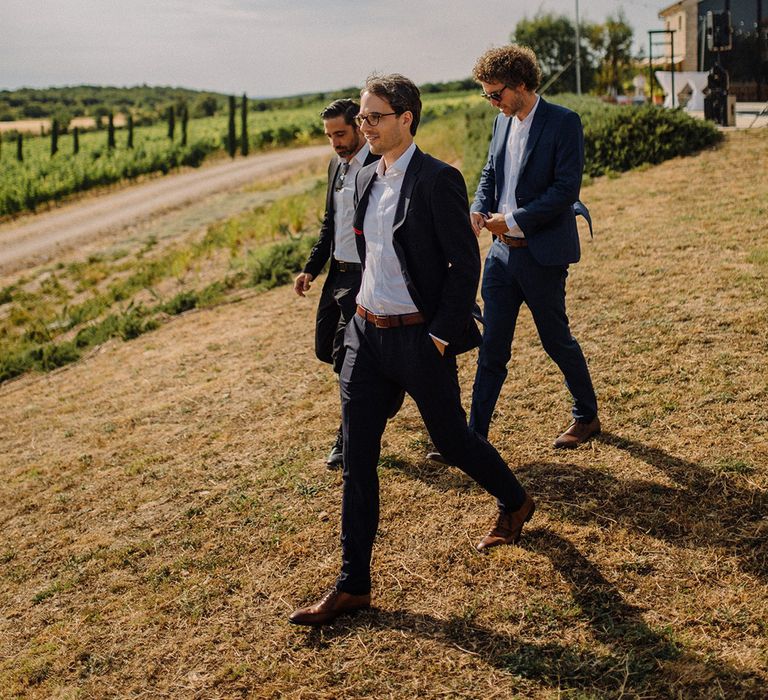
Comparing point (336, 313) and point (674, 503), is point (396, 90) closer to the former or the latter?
point (336, 313)

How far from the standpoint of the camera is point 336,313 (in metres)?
5.15

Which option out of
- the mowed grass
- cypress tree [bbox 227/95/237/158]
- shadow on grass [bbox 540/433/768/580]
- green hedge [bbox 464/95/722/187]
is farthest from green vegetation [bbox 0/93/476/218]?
shadow on grass [bbox 540/433/768/580]

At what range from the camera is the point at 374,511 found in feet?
11.7

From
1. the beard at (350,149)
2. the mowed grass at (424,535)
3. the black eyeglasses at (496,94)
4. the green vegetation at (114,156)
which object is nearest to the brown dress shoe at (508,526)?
the mowed grass at (424,535)

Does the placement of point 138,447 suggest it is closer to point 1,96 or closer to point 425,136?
point 425,136

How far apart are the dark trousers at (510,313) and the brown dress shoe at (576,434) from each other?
19.4 inches

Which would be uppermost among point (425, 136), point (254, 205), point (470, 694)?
point (425, 136)

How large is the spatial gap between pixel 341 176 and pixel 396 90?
1622 millimetres

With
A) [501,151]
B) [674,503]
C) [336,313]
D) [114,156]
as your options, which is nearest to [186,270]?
[336,313]

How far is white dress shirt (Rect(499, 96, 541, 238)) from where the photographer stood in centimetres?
433

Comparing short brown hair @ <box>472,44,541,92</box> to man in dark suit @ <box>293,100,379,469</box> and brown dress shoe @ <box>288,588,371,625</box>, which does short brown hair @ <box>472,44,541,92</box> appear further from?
brown dress shoe @ <box>288,588,371,625</box>

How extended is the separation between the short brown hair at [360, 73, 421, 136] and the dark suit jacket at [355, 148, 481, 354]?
19 cm

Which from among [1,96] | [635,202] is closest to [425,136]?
[635,202]

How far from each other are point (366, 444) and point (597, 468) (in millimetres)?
1832
